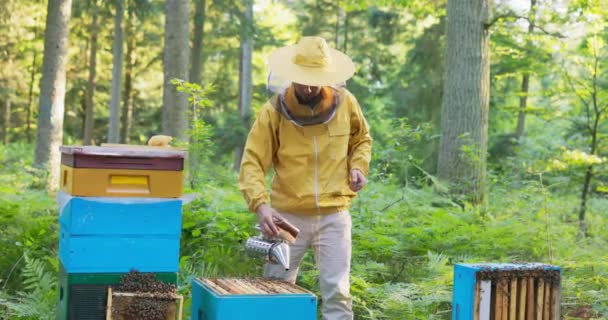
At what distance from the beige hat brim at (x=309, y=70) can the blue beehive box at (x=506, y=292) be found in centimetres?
127

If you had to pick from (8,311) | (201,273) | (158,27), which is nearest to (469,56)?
(201,273)

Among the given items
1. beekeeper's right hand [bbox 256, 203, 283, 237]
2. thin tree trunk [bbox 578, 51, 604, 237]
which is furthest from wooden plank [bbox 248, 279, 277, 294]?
thin tree trunk [bbox 578, 51, 604, 237]

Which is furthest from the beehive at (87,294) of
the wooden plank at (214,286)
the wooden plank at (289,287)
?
the wooden plank at (289,287)

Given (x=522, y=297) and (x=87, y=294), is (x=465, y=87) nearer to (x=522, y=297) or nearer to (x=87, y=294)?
(x=522, y=297)

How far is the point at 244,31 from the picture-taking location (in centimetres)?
1809

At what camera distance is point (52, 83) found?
11.3 m

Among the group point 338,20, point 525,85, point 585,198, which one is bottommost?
point 585,198

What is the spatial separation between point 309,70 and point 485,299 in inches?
62.7

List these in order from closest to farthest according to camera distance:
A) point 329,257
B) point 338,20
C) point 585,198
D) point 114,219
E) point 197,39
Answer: point 114,219
point 329,257
point 585,198
point 197,39
point 338,20

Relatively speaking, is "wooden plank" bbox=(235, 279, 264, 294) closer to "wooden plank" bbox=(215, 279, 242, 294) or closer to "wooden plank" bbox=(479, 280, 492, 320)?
"wooden plank" bbox=(215, 279, 242, 294)

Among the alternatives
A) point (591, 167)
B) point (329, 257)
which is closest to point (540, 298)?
point (329, 257)

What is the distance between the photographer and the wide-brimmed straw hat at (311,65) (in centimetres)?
432

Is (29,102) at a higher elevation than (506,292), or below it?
higher

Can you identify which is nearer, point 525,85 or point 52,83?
point 52,83
